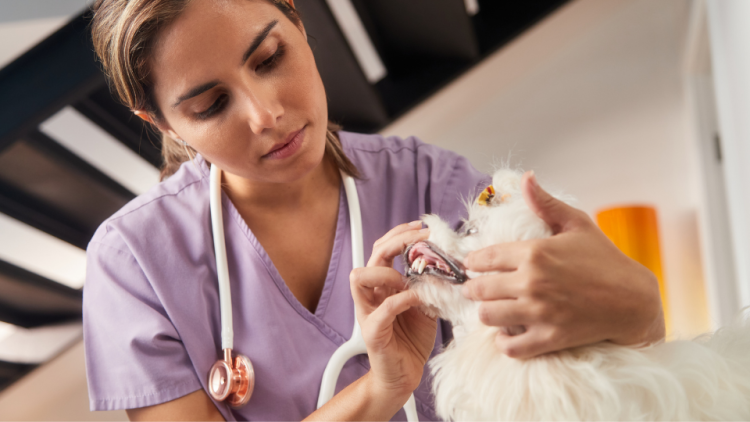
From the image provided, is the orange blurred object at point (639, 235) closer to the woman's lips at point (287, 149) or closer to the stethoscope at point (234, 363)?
the stethoscope at point (234, 363)

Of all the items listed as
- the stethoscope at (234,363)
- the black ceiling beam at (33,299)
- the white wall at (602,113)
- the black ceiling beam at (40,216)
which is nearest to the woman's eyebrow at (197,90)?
the stethoscope at (234,363)

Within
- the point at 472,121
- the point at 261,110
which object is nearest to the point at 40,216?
the point at 261,110

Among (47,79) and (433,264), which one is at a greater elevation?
(47,79)

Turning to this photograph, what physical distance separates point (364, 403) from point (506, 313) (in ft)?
1.29

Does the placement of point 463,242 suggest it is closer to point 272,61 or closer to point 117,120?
point 272,61

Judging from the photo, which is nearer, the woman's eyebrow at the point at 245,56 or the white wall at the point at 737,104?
the woman's eyebrow at the point at 245,56

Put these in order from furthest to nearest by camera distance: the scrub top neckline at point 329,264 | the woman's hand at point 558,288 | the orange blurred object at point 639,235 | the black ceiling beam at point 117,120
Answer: the orange blurred object at point 639,235 → the black ceiling beam at point 117,120 → the scrub top neckline at point 329,264 → the woman's hand at point 558,288

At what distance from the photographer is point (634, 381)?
468 millimetres

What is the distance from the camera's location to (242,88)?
76cm

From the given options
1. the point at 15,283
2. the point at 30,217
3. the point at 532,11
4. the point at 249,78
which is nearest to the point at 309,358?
the point at 249,78

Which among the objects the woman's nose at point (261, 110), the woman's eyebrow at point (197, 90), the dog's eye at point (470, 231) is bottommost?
the dog's eye at point (470, 231)

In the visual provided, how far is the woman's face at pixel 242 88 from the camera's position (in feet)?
2.40

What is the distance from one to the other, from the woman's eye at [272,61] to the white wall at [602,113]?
4.82 feet

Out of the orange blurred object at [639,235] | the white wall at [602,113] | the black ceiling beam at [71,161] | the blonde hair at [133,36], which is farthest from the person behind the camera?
the white wall at [602,113]
